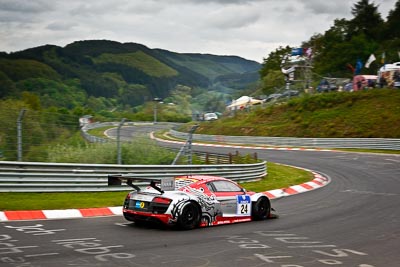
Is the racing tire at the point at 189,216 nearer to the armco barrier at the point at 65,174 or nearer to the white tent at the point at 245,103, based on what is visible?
the armco barrier at the point at 65,174

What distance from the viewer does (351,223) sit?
484 inches

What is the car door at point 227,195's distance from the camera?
1171 centimetres

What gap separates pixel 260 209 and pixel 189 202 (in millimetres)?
2486

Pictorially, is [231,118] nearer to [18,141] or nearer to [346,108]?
[346,108]

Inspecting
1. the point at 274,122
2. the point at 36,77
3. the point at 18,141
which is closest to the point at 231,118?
the point at 274,122

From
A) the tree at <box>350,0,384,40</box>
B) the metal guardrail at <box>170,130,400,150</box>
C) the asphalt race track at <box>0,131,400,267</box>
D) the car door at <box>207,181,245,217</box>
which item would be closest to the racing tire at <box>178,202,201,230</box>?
the asphalt race track at <box>0,131,400,267</box>

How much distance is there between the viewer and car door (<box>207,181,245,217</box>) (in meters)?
11.7

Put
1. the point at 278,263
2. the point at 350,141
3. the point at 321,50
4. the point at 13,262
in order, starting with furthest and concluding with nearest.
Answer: the point at 321,50 → the point at 350,141 → the point at 278,263 → the point at 13,262

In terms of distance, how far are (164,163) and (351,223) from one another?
25.5 ft

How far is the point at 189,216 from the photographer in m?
10.9

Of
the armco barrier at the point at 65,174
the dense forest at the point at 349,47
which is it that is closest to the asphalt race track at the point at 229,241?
the armco barrier at the point at 65,174

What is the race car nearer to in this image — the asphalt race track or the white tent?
the asphalt race track

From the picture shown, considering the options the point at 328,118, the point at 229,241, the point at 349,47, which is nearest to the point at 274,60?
the point at 349,47

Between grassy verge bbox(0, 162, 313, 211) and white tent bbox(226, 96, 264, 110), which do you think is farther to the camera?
white tent bbox(226, 96, 264, 110)
